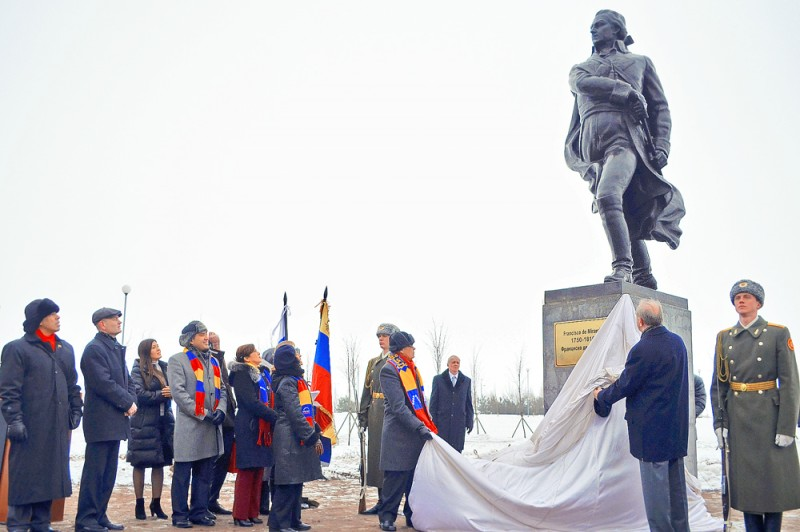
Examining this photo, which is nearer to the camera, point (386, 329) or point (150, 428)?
point (150, 428)

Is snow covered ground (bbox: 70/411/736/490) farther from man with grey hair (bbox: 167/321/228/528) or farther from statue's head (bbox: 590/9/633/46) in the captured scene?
statue's head (bbox: 590/9/633/46)

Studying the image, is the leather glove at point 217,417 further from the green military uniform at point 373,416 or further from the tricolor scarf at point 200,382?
the green military uniform at point 373,416

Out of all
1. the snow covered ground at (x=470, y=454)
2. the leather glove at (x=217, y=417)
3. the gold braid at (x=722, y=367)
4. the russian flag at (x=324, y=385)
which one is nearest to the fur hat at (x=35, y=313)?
the leather glove at (x=217, y=417)

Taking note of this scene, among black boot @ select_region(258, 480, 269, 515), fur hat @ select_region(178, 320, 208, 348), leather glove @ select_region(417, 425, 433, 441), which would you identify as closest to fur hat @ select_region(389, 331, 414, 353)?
leather glove @ select_region(417, 425, 433, 441)

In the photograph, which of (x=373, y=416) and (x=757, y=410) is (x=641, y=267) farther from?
(x=373, y=416)

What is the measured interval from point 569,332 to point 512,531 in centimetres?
194

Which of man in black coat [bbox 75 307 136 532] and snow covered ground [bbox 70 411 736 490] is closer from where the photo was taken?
man in black coat [bbox 75 307 136 532]

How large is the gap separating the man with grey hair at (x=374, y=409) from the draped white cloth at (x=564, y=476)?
1.87 metres

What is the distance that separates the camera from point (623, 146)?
737cm

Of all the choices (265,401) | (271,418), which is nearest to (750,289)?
(271,418)

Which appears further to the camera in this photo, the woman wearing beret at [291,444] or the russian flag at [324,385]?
the russian flag at [324,385]

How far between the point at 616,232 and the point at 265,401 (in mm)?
3645

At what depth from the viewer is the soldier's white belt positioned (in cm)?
496

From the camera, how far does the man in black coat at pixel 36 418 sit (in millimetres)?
5633
